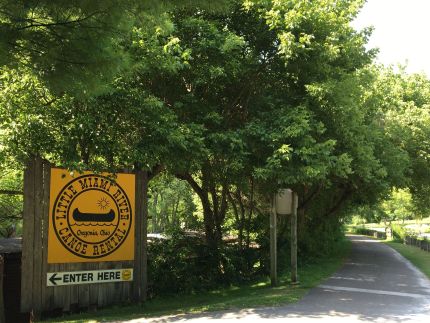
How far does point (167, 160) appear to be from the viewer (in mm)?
10703

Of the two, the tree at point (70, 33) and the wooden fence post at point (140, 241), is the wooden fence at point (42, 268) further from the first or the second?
the tree at point (70, 33)

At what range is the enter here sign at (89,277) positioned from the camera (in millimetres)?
10277

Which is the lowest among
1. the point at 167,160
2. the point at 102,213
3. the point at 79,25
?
the point at 102,213

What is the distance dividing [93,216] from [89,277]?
138cm

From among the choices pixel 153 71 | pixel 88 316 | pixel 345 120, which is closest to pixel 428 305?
pixel 345 120

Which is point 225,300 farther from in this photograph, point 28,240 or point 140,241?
point 28,240

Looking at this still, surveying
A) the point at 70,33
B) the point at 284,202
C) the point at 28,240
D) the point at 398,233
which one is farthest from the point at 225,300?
the point at 398,233

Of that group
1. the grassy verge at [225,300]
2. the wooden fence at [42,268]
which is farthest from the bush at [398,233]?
the wooden fence at [42,268]

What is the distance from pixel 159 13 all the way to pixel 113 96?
4.43 metres

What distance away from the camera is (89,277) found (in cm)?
1073

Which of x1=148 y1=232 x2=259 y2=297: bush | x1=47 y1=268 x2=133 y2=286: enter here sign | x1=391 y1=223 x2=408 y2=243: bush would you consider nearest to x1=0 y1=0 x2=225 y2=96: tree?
x1=47 y1=268 x2=133 y2=286: enter here sign

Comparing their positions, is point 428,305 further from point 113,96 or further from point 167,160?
point 113,96

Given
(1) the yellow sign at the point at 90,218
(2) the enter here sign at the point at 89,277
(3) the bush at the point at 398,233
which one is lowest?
(3) the bush at the point at 398,233

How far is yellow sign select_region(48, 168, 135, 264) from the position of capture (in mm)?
10477
